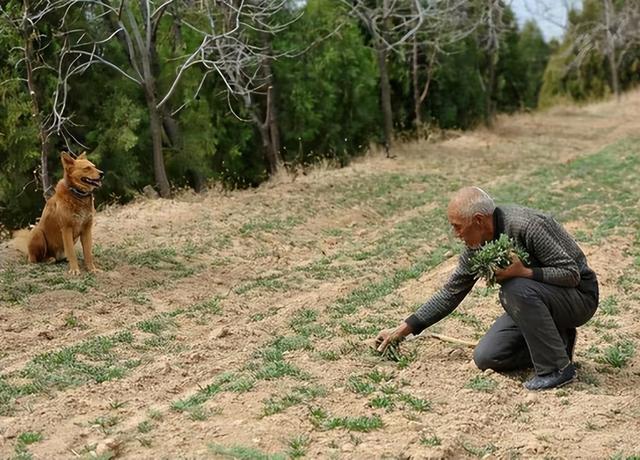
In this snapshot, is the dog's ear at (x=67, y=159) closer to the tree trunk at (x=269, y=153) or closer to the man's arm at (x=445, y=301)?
the man's arm at (x=445, y=301)

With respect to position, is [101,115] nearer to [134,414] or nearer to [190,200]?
[190,200]

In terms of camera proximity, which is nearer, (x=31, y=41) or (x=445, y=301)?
(x=445, y=301)

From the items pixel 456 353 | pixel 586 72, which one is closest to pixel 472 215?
pixel 456 353

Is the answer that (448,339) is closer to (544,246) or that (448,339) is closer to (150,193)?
(544,246)

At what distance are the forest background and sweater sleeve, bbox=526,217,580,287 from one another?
331 inches

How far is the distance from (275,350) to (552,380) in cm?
216

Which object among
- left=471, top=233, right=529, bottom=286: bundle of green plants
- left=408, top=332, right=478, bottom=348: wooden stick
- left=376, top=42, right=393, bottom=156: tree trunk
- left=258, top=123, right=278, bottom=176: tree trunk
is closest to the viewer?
left=471, top=233, right=529, bottom=286: bundle of green plants

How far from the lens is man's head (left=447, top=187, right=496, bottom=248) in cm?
495

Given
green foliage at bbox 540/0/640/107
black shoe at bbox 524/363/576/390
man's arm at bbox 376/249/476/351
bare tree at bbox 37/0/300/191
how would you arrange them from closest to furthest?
black shoe at bbox 524/363/576/390, man's arm at bbox 376/249/476/351, bare tree at bbox 37/0/300/191, green foliage at bbox 540/0/640/107

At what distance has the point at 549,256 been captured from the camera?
5.08 metres

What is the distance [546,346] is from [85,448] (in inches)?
117

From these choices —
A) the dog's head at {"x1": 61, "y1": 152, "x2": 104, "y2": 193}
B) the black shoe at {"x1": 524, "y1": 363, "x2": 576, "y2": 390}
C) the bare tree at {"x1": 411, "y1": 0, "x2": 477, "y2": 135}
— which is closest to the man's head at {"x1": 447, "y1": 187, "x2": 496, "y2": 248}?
the black shoe at {"x1": 524, "y1": 363, "x2": 576, "y2": 390}

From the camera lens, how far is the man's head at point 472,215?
4.95 metres

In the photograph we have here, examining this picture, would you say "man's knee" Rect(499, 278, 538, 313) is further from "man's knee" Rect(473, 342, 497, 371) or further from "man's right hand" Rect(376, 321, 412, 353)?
"man's right hand" Rect(376, 321, 412, 353)
